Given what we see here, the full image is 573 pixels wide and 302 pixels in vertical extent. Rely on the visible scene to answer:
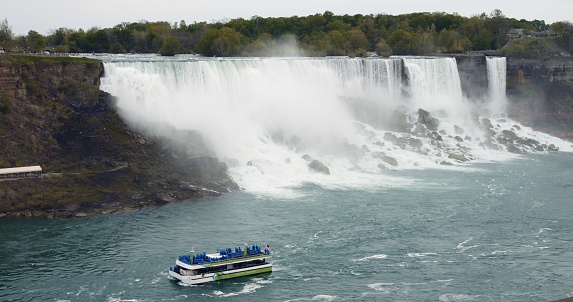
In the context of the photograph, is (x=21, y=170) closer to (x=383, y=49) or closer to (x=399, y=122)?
(x=399, y=122)

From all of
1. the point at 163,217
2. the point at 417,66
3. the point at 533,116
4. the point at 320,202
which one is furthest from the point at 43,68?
the point at 533,116

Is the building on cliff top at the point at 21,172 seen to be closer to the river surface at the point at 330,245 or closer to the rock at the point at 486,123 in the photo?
the river surface at the point at 330,245

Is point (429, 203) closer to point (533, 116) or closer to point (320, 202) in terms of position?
point (320, 202)

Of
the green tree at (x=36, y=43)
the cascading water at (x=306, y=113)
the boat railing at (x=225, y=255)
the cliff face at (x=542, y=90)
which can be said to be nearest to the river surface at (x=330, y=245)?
the boat railing at (x=225, y=255)

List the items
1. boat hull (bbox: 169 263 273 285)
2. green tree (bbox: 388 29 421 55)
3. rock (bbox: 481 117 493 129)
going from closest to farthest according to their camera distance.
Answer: boat hull (bbox: 169 263 273 285) < rock (bbox: 481 117 493 129) < green tree (bbox: 388 29 421 55)

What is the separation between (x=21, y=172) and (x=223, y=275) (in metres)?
22.6

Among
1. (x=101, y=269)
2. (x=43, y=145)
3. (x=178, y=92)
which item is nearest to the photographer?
(x=101, y=269)

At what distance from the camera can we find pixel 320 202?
59906mm

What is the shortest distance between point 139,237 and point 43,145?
17503 mm

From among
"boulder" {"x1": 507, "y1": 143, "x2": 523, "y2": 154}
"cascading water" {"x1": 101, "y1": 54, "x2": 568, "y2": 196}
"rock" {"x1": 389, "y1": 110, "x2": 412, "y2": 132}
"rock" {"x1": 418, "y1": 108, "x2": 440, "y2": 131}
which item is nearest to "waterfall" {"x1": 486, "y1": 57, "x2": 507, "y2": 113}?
"cascading water" {"x1": 101, "y1": 54, "x2": 568, "y2": 196}

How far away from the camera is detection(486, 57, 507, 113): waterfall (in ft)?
337

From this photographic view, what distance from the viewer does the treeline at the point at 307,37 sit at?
374ft

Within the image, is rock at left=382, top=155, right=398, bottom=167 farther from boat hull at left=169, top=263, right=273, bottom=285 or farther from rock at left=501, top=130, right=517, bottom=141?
boat hull at left=169, top=263, right=273, bottom=285

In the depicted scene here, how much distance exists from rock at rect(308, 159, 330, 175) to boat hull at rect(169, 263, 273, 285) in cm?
2740
